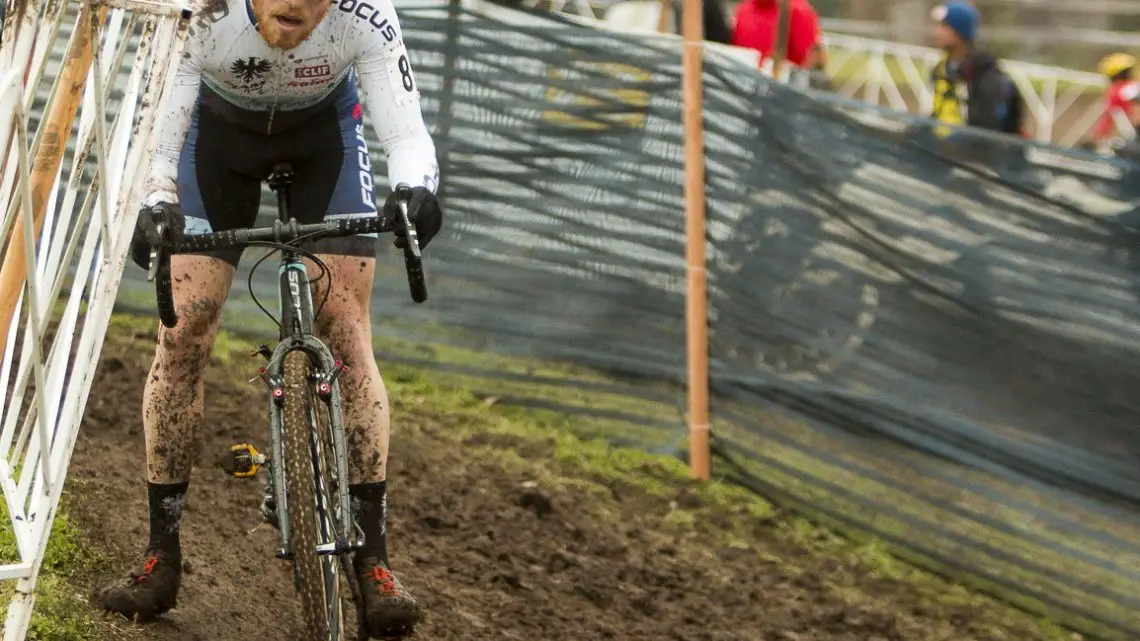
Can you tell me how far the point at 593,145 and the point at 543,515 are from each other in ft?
6.88

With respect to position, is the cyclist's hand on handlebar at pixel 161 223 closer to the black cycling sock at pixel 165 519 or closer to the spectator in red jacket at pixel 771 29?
the black cycling sock at pixel 165 519

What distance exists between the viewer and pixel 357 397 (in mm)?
4547

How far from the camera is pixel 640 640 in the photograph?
205 inches

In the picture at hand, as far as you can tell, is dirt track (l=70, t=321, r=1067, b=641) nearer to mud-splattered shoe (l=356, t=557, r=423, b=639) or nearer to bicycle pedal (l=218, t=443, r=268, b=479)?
mud-splattered shoe (l=356, t=557, r=423, b=639)

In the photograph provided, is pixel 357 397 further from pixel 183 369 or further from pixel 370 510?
pixel 183 369

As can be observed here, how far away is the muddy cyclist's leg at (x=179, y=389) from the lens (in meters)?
4.51

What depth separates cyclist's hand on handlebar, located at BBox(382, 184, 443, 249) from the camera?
4016mm

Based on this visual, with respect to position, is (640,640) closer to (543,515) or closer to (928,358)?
(543,515)

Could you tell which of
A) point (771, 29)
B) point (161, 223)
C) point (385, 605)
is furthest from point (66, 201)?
point (771, 29)

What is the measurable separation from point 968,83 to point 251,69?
5.24 metres

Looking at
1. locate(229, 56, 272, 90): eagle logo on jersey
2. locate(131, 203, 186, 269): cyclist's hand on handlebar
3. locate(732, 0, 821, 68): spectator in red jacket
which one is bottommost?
locate(131, 203, 186, 269): cyclist's hand on handlebar

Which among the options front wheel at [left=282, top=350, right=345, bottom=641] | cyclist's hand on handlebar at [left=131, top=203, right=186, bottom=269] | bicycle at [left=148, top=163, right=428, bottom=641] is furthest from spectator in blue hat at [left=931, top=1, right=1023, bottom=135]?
cyclist's hand on handlebar at [left=131, top=203, right=186, bottom=269]

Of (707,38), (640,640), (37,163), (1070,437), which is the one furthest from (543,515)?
(707,38)

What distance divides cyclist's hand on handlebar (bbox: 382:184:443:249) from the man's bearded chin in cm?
55
